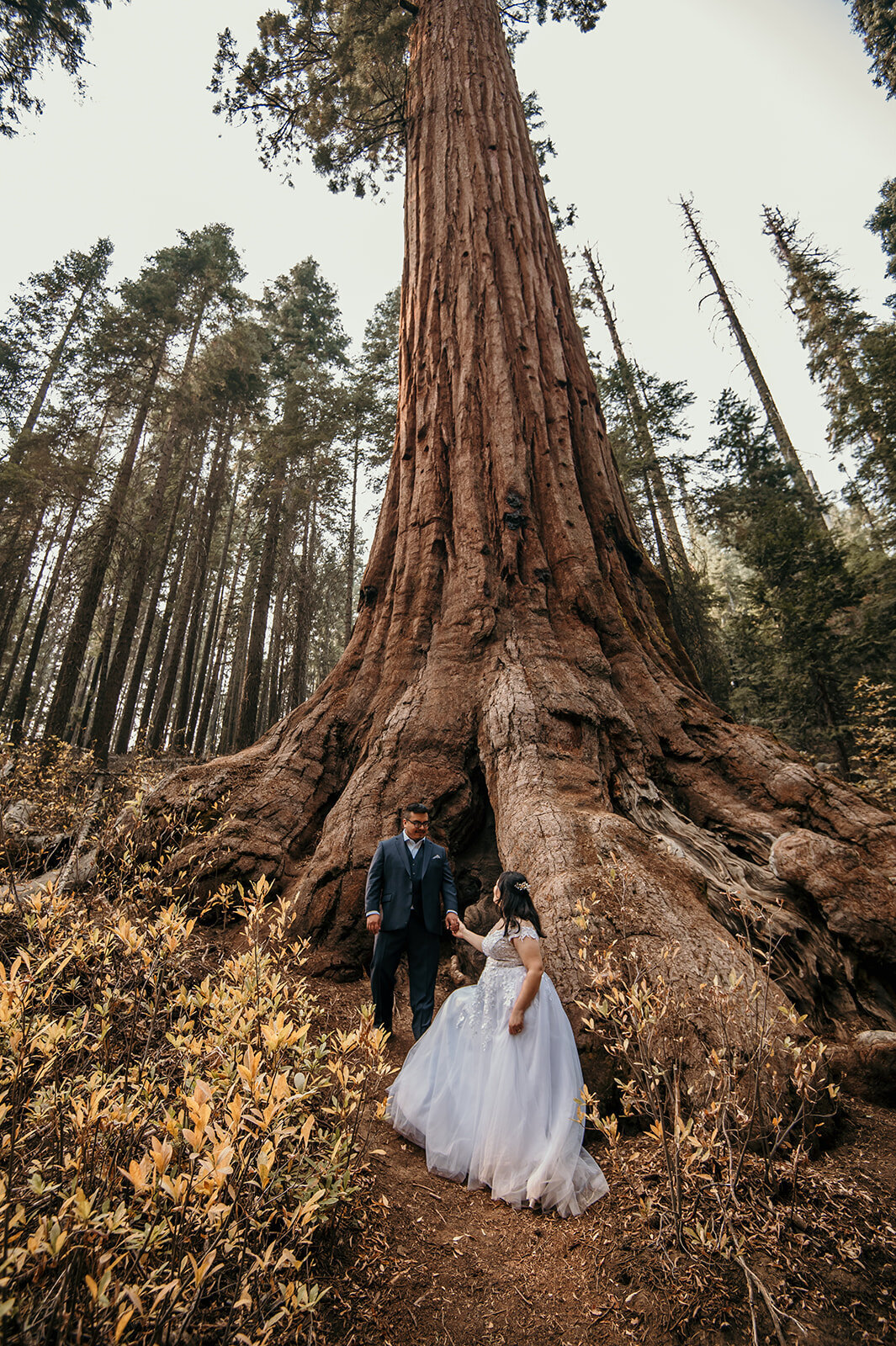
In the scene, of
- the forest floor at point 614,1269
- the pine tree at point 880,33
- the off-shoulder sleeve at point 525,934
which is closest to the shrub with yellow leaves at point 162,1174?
the forest floor at point 614,1269

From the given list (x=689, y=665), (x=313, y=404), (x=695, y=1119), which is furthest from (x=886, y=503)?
(x=695, y=1119)

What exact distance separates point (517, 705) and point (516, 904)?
5.63 feet

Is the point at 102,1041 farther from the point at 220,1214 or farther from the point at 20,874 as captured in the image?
the point at 20,874

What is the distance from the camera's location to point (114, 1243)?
49.6 inches

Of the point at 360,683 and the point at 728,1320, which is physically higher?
the point at 360,683

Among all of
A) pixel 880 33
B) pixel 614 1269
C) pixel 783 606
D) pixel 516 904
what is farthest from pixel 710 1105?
pixel 880 33

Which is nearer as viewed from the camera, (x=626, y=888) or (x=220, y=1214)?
(x=220, y=1214)

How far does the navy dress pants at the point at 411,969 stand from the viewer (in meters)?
3.38

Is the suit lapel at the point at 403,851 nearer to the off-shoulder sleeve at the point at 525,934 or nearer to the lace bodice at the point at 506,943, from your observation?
the lace bodice at the point at 506,943

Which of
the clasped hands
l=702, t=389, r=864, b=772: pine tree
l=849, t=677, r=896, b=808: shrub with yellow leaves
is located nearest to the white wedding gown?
the clasped hands

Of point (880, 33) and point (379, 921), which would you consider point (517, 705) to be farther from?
point (880, 33)

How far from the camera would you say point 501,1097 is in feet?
8.07

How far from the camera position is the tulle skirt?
226 centimetres

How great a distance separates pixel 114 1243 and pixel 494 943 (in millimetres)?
1863
